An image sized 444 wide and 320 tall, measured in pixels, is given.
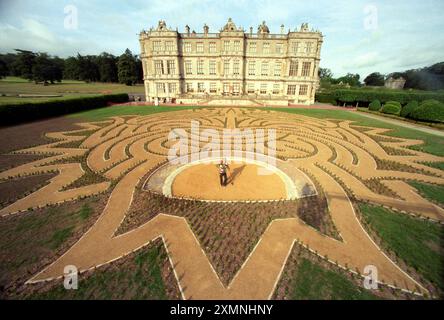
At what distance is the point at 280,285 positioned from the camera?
699 cm

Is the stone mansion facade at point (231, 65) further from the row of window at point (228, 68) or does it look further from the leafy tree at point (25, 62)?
the leafy tree at point (25, 62)

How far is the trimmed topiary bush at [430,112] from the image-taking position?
31109 millimetres

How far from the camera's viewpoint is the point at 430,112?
32.0 metres

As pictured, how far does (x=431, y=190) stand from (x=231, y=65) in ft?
177

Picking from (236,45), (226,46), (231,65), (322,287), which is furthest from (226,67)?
(322,287)

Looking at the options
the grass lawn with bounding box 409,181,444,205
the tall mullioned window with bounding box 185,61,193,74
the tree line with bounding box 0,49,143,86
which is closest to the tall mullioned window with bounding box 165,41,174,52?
the tall mullioned window with bounding box 185,61,193,74

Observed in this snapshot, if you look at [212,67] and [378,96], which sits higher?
Result: [212,67]

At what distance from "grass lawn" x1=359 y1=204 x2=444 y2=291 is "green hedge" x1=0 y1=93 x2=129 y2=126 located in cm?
4336

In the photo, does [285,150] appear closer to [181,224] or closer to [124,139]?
[181,224]

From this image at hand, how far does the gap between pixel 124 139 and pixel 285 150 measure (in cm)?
1798

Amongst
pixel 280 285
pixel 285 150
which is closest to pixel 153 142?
pixel 285 150

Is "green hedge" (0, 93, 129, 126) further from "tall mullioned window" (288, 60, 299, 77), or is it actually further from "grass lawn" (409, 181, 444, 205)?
"tall mullioned window" (288, 60, 299, 77)

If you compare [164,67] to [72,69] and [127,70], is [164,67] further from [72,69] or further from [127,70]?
[72,69]

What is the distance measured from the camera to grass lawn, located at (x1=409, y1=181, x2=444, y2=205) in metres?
12.4
